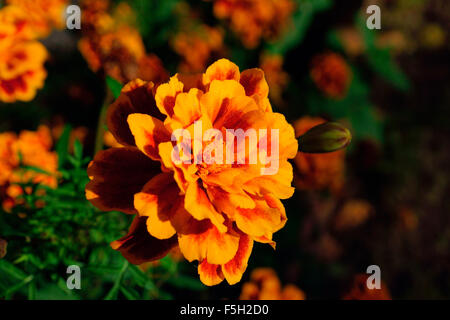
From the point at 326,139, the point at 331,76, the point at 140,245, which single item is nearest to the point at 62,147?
the point at 140,245

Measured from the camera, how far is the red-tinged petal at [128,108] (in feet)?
2.85

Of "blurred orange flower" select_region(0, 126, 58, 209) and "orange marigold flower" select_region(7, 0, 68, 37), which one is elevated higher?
"orange marigold flower" select_region(7, 0, 68, 37)

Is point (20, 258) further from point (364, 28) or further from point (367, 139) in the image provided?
point (364, 28)

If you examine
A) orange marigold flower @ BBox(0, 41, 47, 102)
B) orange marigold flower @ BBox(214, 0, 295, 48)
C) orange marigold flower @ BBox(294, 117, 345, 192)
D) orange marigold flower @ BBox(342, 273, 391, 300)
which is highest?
orange marigold flower @ BBox(214, 0, 295, 48)

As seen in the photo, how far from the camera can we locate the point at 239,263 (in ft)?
2.79


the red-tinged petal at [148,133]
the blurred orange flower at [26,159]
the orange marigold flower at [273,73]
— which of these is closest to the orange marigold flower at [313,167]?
the orange marigold flower at [273,73]

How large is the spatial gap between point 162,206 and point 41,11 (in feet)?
4.11

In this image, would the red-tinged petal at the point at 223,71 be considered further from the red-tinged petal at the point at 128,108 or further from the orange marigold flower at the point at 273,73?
the orange marigold flower at the point at 273,73

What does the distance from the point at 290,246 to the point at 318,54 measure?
3.81ft

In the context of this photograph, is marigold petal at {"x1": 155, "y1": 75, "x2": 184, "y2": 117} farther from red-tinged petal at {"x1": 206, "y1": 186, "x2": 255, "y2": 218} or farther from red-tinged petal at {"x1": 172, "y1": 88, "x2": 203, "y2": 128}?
red-tinged petal at {"x1": 206, "y1": 186, "x2": 255, "y2": 218}

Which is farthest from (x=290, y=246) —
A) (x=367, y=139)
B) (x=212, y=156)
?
(x=212, y=156)

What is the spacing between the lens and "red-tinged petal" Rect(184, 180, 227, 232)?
75cm

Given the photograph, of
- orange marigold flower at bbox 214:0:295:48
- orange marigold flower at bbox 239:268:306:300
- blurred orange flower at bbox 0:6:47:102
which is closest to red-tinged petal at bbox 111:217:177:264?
orange marigold flower at bbox 239:268:306:300

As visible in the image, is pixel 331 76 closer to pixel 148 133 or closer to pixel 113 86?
pixel 113 86
